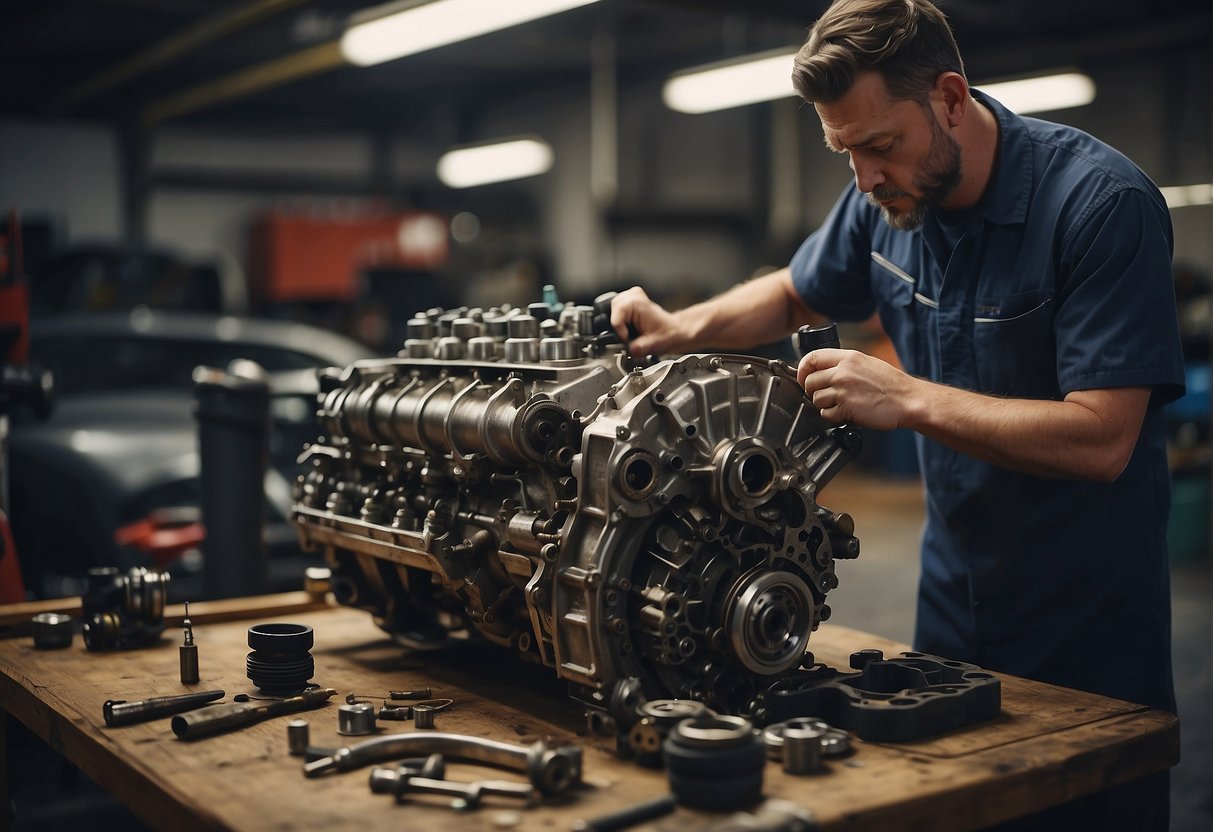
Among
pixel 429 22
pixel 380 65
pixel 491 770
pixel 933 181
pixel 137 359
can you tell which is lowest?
pixel 491 770

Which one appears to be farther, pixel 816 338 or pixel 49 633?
pixel 49 633

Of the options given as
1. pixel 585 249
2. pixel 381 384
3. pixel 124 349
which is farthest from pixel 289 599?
pixel 585 249

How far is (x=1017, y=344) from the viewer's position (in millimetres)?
1801

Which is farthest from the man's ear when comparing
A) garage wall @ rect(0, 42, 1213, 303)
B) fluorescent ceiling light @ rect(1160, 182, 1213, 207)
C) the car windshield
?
garage wall @ rect(0, 42, 1213, 303)

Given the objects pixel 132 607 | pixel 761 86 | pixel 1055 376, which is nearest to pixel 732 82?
pixel 761 86

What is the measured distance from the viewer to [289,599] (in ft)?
7.86

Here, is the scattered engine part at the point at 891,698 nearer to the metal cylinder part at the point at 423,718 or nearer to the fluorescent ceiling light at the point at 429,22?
the metal cylinder part at the point at 423,718

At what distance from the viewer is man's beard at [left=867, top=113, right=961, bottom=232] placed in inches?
69.6

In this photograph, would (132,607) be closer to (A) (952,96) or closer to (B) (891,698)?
(B) (891,698)

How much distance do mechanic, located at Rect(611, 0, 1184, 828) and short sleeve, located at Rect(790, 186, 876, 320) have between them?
0.29 feet

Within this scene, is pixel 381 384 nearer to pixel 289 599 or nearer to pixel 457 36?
pixel 289 599

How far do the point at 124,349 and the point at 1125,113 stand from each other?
7.15m

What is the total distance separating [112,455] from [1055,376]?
322 centimetres

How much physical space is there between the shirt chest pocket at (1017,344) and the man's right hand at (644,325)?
53cm
